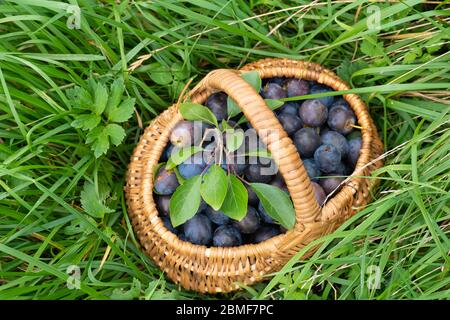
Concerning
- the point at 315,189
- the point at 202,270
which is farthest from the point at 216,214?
the point at 315,189

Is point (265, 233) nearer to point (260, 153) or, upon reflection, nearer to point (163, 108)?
point (260, 153)

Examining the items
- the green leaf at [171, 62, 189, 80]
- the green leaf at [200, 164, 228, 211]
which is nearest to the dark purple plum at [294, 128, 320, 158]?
the green leaf at [200, 164, 228, 211]

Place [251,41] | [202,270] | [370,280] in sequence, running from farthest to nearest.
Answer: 1. [251,41]
2. [202,270]
3. [370,280]

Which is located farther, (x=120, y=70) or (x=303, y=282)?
(x=120, y=70)

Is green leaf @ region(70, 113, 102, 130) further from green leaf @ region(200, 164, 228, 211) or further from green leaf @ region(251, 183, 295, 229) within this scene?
green leaf @ region(251, 183, 295, 229)

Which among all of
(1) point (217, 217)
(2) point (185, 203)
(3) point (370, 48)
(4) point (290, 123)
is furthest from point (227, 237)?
(3) point (370, 48)

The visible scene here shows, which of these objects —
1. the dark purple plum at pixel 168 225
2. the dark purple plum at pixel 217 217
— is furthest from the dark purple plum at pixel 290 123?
the dark purple plum at pixel 168 225
